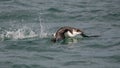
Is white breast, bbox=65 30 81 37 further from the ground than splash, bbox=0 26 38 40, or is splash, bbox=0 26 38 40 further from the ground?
white breast, bbox=65 30 81 37

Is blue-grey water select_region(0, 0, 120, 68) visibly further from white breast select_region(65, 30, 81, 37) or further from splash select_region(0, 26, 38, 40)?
white breast select_region(65, 30, 81, 37)

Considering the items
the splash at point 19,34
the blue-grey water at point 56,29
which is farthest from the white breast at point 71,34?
the splash at point 19,34

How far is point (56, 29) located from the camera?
1639 centimetres

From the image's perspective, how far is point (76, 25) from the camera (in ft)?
55.8

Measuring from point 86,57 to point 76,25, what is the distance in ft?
14.3

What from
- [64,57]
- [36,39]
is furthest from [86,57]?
[36,39]

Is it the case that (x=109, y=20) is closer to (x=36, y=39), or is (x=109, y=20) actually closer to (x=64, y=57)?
(x=36, y=39)

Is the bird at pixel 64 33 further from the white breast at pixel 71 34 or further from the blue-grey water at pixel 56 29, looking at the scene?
the blue-grey water at pixel 56 29

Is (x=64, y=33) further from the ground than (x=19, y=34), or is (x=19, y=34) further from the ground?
(x=64, y=33)

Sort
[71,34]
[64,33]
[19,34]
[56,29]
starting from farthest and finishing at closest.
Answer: [56,29], [19,34], [71,34], [64,33]

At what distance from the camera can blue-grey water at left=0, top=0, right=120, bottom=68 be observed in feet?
40.9

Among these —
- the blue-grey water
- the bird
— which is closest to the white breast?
the bird

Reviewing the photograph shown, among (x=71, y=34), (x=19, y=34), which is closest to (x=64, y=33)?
Answer: (x=71, y=34)

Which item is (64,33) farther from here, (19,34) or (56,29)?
(56,29)
